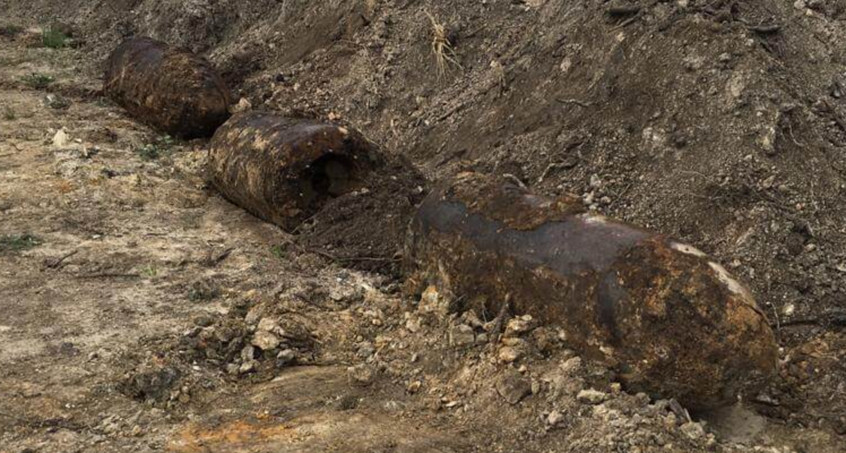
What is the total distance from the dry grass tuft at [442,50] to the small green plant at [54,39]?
723 centimetres

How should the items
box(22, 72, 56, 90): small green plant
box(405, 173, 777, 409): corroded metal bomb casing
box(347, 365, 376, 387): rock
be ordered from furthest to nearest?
box(22, 72, 56, 90): small green plant
box(347, 365, 376, 387): rock
box(405, 173, 777, 409): corroded metal bomb casing

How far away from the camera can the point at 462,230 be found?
456 cm

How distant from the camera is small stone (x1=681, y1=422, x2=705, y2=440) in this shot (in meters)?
3.42

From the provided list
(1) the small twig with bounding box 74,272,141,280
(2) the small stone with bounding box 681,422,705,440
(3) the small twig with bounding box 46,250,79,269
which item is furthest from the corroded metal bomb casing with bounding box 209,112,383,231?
(2) the small stone with bounding box 681,422,705,440

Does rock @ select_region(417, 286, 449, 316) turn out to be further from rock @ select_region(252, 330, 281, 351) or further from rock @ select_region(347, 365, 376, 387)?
rock @ select_region(252, 330, 281, 351)

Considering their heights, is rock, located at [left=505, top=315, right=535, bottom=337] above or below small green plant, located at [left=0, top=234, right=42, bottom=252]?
below

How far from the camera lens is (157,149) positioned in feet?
26.7

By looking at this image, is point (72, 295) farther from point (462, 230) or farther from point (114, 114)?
point (114, 114)

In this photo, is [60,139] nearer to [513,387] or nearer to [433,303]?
[433,303]

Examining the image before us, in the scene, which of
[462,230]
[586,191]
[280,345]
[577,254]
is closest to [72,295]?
[280,345]

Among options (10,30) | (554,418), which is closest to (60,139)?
(10,30)

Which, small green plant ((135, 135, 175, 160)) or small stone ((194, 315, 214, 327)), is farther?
small green plant ((135, 135, 175, 160))

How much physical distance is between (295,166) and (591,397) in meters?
3.34

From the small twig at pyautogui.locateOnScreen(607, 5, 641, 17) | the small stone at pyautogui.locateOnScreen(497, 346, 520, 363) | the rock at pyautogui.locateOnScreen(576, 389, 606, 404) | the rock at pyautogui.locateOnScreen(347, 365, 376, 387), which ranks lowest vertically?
the rock at pyautogui.locateOnScreen(576, 389, 606, 404)
